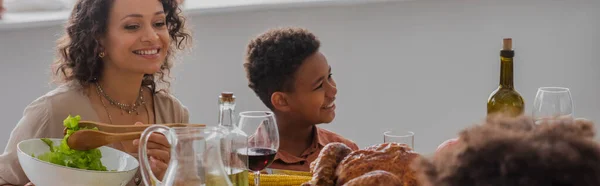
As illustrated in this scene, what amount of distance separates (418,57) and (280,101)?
152cm

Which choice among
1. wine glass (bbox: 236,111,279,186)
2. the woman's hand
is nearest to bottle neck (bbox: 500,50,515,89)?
wine glass (bbox: 236,111,279,186)

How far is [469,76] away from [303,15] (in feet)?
2.57

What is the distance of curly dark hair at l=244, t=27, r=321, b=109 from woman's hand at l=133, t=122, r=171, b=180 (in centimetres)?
80

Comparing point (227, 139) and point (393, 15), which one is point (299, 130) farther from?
point (393, 15)

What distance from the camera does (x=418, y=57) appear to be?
12.2ft

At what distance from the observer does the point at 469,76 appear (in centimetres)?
372

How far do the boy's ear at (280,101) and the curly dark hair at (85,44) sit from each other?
327mm

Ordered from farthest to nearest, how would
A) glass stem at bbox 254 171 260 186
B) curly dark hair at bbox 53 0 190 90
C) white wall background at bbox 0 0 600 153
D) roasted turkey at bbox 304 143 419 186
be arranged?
white wall background at bbox 0 0 600 153
curly dark hair at bbox 53 0 190 90
glass stem at bbox 254 171 260 186
roasted turkey at bbox 304 143 419 186

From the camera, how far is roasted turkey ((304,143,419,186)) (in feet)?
3.64

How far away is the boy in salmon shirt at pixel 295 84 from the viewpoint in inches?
89.1

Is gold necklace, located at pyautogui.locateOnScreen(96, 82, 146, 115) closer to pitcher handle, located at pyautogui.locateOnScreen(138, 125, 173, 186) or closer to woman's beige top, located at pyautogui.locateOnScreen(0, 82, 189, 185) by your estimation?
woman's beige top, located at pyautogui.locateOnScreen(0, 82, 189, 185)

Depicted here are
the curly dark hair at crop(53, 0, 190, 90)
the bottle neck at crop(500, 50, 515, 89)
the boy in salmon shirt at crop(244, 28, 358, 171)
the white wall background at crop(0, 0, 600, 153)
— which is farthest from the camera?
the white wall background at crop(0, 0, 600, 153)

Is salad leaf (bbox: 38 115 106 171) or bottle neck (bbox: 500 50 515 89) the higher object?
bottle neck (bbox: 500 50 515 89)

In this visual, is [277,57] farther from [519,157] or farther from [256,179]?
[519,157]
